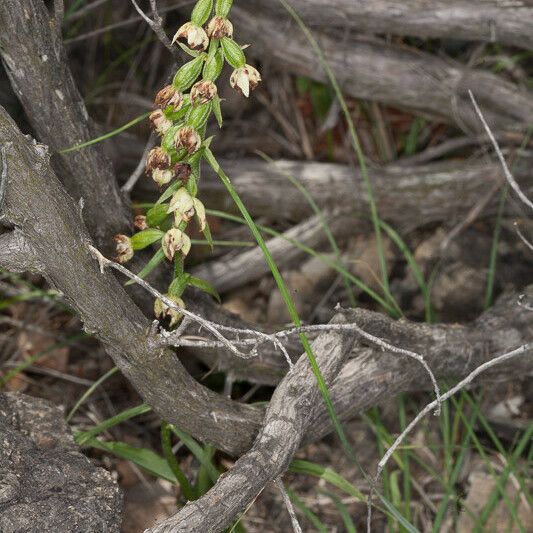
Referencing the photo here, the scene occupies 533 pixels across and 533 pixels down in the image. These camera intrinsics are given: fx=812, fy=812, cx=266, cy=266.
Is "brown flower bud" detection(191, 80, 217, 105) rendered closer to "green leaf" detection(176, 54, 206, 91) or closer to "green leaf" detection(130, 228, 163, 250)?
"green leaf" detection(176, 54, 206, 91)

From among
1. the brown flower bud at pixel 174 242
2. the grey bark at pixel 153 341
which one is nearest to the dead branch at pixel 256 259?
the grey bark at pixel 153 341

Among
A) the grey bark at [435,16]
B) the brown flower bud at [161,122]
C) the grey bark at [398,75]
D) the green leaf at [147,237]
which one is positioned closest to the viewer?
the brown flower bud at [161,122]

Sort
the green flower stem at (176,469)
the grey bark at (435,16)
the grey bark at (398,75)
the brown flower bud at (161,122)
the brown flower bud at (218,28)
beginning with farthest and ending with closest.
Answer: the grey bark at (398,75) < the grey bark at (435,16) < the green flower stem at (176,469) < the brown flower bud at (161,122) < the brown flower bud at (218,28)

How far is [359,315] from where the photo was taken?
6.24 ft

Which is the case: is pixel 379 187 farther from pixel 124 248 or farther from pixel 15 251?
pixel 15 251

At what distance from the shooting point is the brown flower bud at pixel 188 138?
5.07 ft

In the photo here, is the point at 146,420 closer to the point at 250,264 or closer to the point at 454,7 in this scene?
the point at 250,264

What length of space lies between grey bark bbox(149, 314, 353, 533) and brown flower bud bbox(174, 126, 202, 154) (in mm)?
565

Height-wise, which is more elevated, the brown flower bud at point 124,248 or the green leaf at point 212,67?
the green leaf at point 212,67

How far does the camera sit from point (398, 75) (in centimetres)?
276

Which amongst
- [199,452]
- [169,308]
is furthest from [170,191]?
[199,452]

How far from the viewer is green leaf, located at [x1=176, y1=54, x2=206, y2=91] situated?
5.09 ft

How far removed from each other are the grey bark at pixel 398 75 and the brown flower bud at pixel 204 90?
1226 mm

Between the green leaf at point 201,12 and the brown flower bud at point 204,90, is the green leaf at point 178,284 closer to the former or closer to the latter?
the brown flower bud at point 204,90
